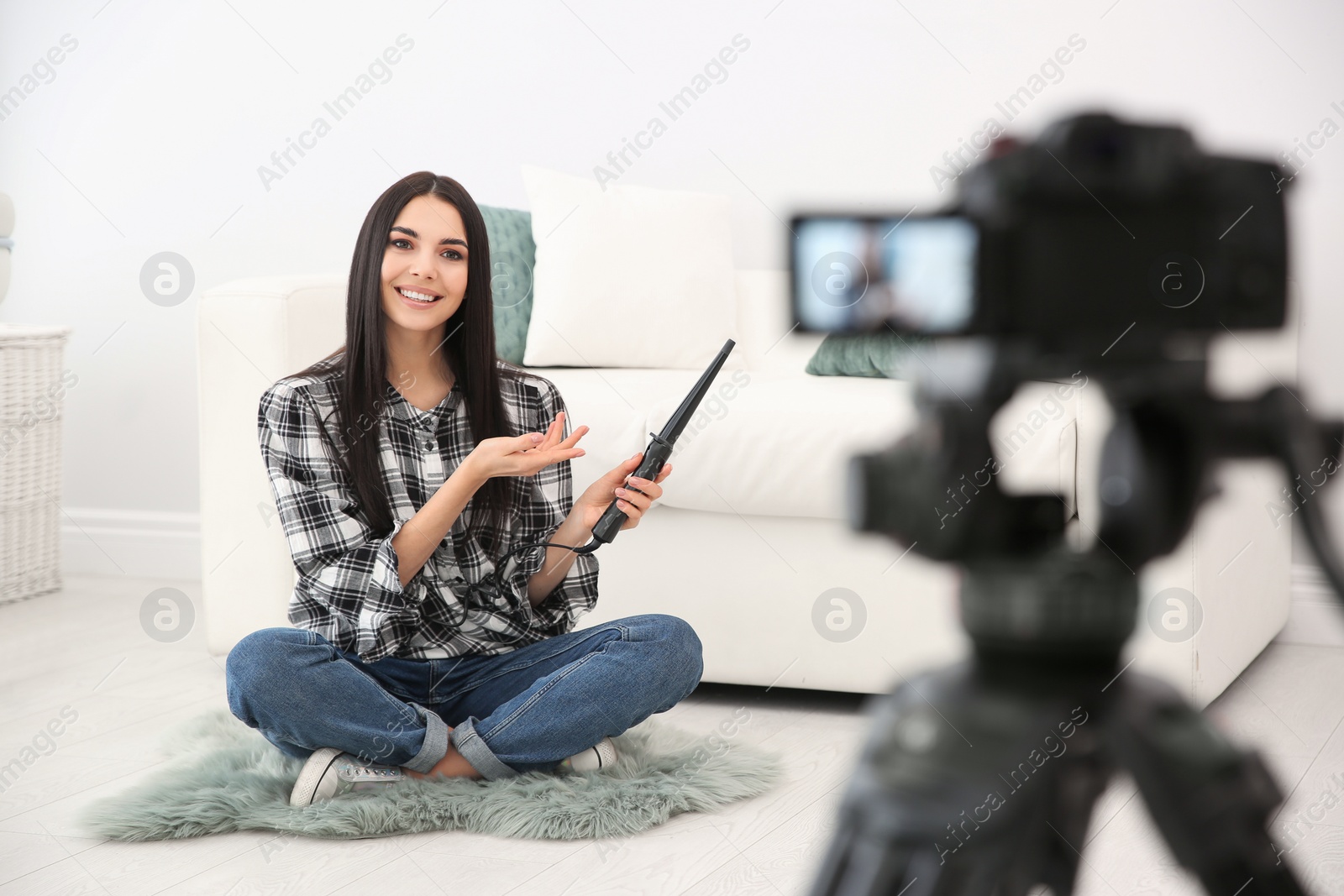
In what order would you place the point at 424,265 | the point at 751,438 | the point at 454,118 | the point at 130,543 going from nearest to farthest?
the point at 424,265, the point at 751,438, the point at 454,118, the point at 130,543

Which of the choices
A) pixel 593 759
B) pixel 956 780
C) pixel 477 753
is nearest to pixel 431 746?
pixel 477 753

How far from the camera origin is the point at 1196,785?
0.75 feet

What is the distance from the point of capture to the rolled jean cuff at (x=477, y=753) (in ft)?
4.59

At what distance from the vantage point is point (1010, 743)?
22 cm

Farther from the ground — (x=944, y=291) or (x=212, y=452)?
(x=944, y=291)

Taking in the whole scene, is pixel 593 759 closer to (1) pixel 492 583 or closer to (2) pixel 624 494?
(1) pixel 492 583

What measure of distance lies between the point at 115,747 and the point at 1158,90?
2.05m

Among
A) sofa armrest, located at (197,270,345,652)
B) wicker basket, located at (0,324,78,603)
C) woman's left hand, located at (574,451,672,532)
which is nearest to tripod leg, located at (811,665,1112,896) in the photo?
woman's left hand, located at (574,451,672,532)

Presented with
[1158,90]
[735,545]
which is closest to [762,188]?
[1158,90]

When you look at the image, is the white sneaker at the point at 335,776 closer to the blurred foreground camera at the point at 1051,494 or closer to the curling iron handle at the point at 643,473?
the curling iron handle at the point at 643,473

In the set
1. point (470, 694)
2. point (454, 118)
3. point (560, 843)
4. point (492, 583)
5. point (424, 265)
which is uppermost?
point (454, 118)

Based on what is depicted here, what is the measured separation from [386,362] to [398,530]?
0.22 metres

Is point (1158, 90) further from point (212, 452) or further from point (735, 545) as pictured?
point (212, 452)

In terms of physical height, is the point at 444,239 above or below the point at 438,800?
above
